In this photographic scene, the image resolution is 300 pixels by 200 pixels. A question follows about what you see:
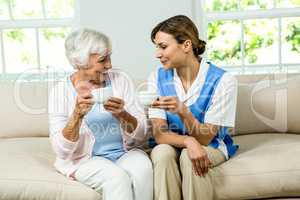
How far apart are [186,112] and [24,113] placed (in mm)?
1248

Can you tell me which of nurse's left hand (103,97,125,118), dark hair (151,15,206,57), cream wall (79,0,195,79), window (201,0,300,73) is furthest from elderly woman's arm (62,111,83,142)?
window (201,0,300,73)

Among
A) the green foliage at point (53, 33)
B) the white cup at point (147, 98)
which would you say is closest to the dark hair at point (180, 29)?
the white cup at point (147, 98)

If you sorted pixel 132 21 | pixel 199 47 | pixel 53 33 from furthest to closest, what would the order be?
pixel 53 33
pixel 132 21
pixel 199 47

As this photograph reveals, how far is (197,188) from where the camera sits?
2.49m

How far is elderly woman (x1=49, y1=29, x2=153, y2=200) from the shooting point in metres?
2.51

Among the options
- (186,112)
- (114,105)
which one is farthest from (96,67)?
(186,112)

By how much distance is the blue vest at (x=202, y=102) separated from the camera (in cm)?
278

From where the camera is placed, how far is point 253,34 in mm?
4328

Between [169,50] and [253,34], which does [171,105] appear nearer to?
[169,50]

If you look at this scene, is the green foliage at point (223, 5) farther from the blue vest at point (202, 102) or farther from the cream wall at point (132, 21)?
the blue vest at point (202, 102)

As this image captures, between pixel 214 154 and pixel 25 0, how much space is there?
242 centimetres

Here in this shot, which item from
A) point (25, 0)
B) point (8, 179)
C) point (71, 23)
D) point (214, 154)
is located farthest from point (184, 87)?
point (25, 0)

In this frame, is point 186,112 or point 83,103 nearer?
point 83,103

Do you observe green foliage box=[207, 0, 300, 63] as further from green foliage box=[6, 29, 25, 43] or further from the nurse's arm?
the nurse's arm
